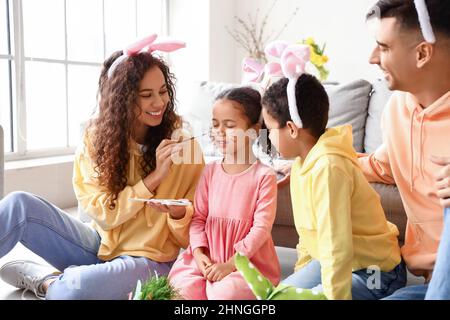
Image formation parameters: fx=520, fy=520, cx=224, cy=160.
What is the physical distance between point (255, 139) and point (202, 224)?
299 mm

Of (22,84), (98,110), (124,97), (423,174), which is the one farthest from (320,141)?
(22,84)

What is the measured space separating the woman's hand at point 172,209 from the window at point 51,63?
6.06 feet

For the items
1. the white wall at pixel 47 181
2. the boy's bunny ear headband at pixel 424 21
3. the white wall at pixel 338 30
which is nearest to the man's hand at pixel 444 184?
the boy's bunny ear headband at pixel 424 21

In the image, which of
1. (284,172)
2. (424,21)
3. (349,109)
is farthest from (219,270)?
(349,109)

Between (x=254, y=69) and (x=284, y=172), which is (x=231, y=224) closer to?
(x=284, y=172)

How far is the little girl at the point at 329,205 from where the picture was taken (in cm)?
112

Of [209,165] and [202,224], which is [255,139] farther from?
[202,224]

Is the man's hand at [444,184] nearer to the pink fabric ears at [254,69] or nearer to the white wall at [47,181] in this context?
the pink fabric ears at [254,69]

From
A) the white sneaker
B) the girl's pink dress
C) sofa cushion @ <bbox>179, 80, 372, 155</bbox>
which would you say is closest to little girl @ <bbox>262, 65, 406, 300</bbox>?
the girl's pink dress

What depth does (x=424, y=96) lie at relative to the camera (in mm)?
1199

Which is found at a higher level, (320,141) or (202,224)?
(320,141)
